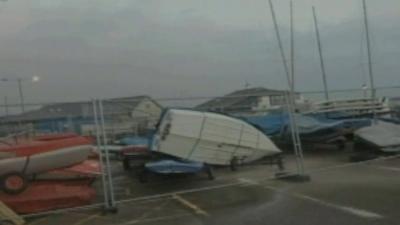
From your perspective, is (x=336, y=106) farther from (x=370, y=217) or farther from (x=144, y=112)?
(x=370, y=217)

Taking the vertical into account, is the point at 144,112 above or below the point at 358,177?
above

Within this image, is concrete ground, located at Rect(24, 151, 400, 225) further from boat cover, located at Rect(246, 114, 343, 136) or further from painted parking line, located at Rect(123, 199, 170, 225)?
boat cover, located at Rect(246, 114, 343, 136)

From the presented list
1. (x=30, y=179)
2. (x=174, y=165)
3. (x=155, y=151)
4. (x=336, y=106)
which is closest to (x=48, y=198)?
(x=30, y=179)

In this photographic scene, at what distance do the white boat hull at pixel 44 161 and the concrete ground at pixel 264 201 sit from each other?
901mm

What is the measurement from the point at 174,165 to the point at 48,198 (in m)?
3.77

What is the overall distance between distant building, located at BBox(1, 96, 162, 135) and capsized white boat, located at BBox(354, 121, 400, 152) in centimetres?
590

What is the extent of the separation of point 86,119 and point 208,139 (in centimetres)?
312

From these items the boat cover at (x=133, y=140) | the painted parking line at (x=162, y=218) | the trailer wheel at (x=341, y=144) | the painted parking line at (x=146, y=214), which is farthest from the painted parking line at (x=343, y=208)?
the trailer wheel at (x=341, y=144)

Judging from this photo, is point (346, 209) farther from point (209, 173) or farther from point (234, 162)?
point (234, 162)

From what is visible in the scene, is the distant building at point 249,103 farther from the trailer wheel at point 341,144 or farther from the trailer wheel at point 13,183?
the trailer wheel at point 13,183

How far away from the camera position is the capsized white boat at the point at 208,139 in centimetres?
1489

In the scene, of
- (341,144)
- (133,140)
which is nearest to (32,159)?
(133,140)

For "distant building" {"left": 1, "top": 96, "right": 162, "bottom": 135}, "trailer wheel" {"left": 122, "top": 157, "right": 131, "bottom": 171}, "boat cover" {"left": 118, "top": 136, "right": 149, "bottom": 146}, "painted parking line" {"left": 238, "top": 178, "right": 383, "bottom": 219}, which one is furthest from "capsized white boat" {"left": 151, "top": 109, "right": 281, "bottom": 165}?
"painted parking line" {"left": 238, "top": 178, "right": 383, "bottom": 219}

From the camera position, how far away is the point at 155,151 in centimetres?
1507
